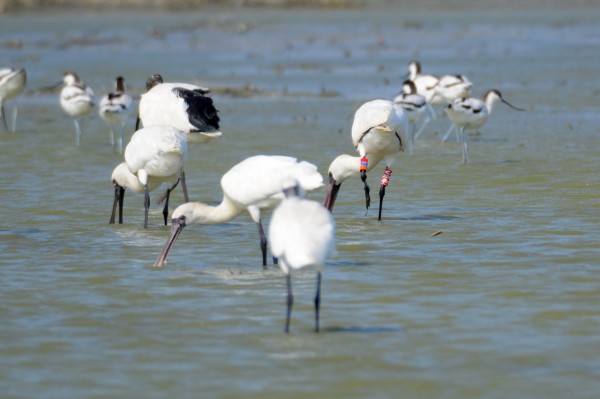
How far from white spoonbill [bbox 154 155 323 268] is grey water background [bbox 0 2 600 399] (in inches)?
13.6

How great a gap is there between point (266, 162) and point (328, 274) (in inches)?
34.9

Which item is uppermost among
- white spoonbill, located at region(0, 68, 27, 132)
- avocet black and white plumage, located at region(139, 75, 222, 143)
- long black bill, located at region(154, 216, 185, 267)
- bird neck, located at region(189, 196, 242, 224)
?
avocet black and white plumage, located at region(139, 75, 222, 143)

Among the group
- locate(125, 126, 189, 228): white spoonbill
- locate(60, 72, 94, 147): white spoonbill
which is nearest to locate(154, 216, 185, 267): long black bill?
locate(125, 126, 189, 228): white spoonbill

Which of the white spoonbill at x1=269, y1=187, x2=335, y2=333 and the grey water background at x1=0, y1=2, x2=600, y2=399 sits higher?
the white spoonbill at x1=269, y1=187, x2=335, y2=333

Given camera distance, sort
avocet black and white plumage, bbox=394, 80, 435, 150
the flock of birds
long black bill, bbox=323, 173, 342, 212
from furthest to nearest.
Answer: avocet black and white plumage, bbox=394, 80, 435, 150, long black bill, bbox=323, 173, 342, 212, the flock of birds

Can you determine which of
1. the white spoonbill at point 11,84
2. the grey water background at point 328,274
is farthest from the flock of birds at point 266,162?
the white spoonbill at point 11,84

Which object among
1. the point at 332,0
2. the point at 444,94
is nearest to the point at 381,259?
the point at 444,94

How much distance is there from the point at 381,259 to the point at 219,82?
1507cm

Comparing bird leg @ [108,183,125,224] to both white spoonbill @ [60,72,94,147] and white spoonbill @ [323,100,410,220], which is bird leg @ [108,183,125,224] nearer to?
white spoonbill @ [323,100,410,220]

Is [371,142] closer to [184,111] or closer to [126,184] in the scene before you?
[184,111]

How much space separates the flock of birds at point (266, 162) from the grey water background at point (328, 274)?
1.17 ft

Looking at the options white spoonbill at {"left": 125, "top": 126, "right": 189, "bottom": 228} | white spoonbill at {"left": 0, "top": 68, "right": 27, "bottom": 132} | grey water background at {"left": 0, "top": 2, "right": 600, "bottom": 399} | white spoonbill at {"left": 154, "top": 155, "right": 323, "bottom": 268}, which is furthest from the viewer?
white spoonbill at {"left": 0, "top": 68, "right": 27, "bottom": 132}

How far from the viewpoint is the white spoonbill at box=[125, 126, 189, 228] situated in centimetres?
1074

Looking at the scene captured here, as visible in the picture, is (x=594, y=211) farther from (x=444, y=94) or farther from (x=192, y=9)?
(x=192, y=9)
